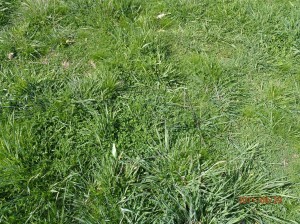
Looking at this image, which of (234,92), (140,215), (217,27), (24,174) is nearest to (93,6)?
(217,27)

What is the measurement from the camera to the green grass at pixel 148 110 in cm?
230

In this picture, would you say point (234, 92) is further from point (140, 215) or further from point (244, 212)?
point (140, 215)

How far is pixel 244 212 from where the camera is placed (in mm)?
2295

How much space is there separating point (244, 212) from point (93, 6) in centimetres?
251

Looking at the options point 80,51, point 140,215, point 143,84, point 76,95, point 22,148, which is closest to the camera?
point 140,215
